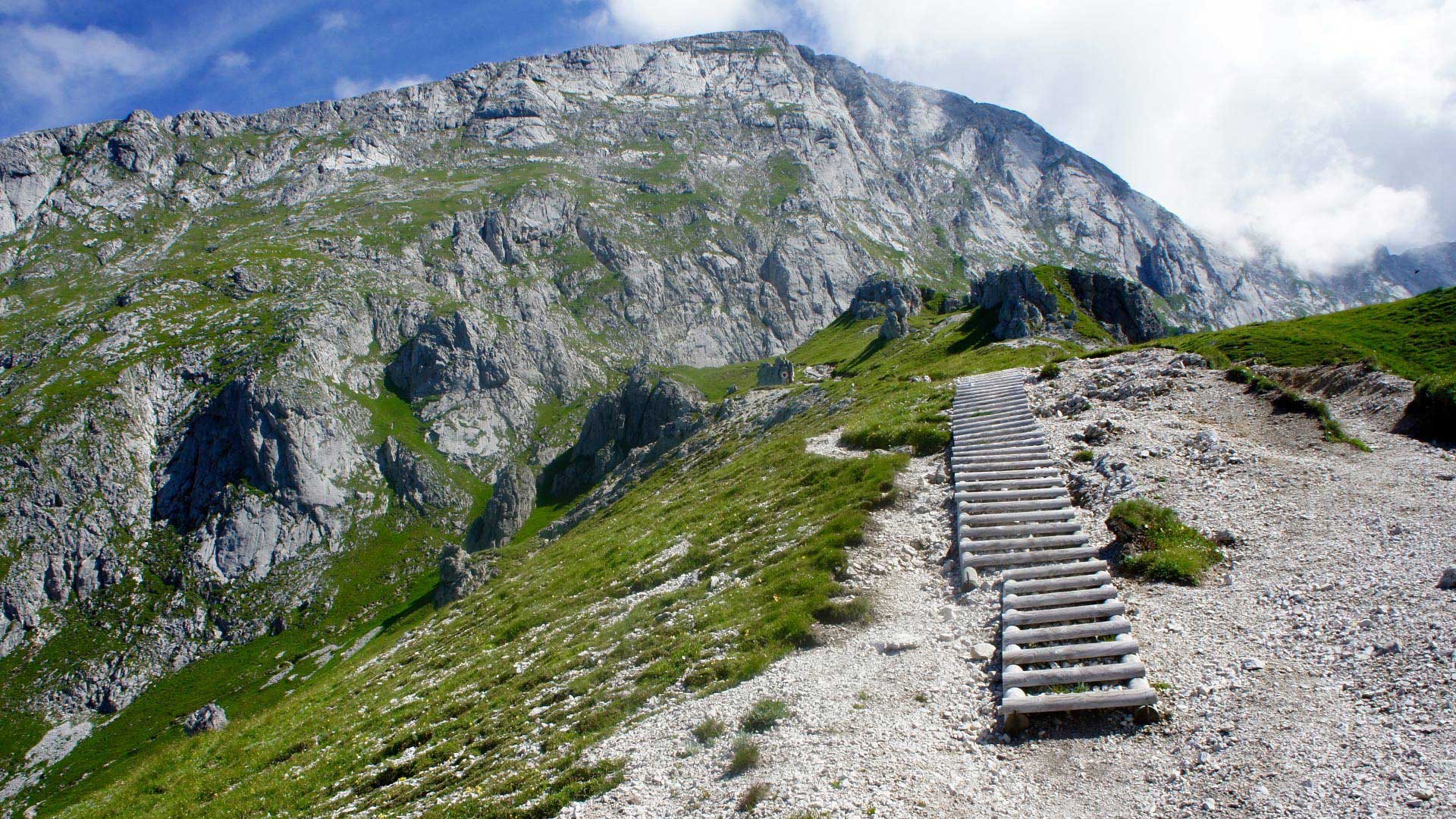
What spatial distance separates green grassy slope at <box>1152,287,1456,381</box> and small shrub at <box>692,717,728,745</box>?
31.0 meters

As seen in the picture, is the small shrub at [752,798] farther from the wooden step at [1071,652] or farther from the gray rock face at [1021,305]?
the gray rock face at [1021,305]

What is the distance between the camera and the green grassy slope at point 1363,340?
93.0ft

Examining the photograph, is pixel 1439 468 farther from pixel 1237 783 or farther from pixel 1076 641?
pixel 1237 783

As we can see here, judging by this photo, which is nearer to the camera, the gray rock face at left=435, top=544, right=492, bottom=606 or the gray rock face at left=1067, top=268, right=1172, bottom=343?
the gray rock face at left=435, top=544, right=492, bottom=606

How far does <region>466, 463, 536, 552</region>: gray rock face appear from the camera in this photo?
510 ft

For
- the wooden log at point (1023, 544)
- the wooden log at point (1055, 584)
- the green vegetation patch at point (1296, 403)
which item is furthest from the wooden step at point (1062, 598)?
the green vegetation patch at point (1296, 403)

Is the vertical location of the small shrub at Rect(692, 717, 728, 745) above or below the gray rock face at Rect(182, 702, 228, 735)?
above

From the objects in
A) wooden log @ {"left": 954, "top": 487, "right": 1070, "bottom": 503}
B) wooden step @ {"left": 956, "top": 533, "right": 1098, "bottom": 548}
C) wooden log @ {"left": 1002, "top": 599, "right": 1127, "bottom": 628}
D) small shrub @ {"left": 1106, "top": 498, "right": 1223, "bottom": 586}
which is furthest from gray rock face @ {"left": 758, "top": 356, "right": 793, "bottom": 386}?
wooden log @ {"left": 1002, "top": 599, "right": 1127, "bottom": 628}

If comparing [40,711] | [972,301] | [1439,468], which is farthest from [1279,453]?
[40,711]

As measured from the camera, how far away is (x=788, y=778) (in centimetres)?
1121

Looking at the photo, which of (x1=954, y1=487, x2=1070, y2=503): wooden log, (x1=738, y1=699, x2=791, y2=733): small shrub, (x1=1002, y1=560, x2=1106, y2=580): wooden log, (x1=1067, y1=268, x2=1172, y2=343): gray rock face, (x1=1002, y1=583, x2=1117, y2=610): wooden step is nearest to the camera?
(x1=738, y1=699, x2=791, y2=733): small shrub

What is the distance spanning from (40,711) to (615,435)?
125198 millimetres

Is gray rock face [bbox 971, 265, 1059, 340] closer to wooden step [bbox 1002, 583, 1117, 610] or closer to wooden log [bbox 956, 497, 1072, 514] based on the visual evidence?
wooden log [bbox 956, 497, 1072, 514]

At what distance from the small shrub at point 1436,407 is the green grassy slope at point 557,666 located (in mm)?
17125
